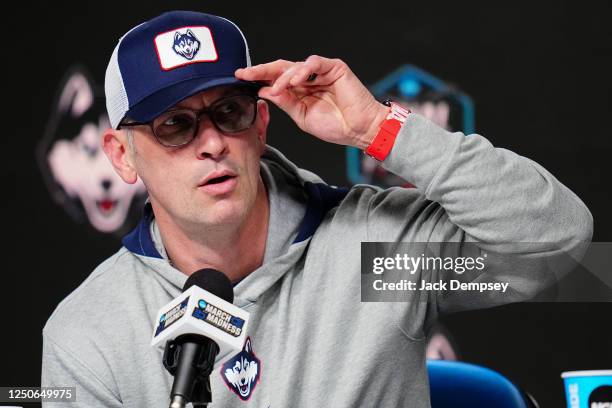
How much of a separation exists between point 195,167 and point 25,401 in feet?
4.61

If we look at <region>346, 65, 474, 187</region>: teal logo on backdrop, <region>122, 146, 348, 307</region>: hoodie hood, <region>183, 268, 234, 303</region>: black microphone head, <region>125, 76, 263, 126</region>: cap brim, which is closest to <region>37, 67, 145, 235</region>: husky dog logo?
<region>346, 65, 474, 187</region>: teal logo on backdrop

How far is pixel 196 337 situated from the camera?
1154 mm

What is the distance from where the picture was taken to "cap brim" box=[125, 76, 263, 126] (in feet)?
5.35

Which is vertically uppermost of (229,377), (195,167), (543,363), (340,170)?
(340,170)

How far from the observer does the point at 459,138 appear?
5.10ft

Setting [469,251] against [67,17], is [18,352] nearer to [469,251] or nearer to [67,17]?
[67,17]

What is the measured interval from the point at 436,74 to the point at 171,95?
4.03ft

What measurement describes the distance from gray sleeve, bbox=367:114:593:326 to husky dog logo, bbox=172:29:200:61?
0.40m

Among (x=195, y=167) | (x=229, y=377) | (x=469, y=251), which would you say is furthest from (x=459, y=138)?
(x=229, y=377)

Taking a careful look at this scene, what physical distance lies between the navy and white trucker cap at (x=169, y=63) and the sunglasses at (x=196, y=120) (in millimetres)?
25

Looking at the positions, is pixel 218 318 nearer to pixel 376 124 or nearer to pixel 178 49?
pixel 376 124

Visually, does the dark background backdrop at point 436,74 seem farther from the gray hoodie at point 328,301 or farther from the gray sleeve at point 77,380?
the gray sleeve at point 77,380

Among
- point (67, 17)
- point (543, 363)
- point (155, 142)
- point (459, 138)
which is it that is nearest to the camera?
point (459, 138)

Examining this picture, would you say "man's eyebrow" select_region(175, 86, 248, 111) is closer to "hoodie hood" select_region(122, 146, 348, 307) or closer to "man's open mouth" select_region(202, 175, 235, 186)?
"man's open mouth" select_region(202, 175, 235, 186)
